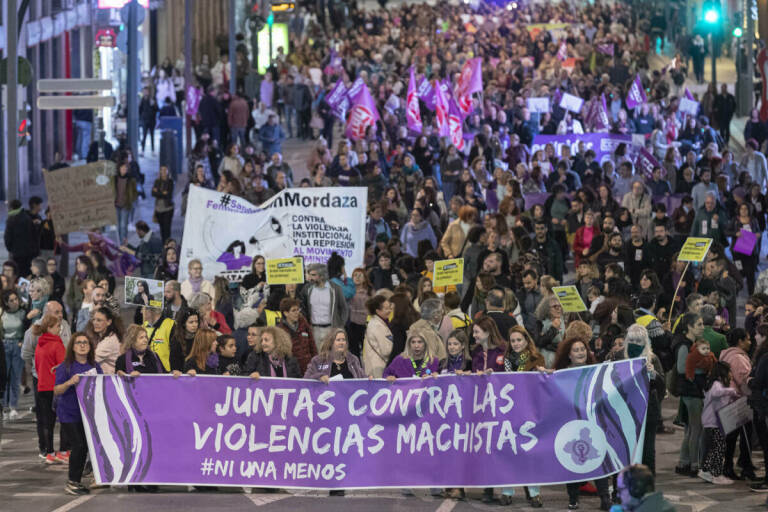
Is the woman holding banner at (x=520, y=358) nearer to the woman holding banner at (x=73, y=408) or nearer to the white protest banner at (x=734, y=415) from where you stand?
the white protest banner at (x=734, y=415)

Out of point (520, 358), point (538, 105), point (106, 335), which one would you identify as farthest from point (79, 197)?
point (538, 105)

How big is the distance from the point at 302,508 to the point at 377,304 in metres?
3.20

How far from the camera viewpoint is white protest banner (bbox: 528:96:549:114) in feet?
115

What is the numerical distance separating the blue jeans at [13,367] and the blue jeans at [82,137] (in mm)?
23221

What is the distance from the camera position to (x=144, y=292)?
16.7 m

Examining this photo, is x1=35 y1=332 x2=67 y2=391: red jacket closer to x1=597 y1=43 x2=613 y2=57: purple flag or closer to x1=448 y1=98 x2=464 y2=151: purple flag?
x1=448 y1=98 x2=464 y2=151: purple flag

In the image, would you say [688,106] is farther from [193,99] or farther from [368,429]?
[368,429]

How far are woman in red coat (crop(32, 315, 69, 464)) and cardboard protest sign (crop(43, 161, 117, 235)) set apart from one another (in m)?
7.57

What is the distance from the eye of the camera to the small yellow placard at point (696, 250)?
63.1ft

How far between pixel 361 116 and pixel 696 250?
49.1 ft

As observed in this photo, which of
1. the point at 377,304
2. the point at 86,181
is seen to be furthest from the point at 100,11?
the point at 377,304

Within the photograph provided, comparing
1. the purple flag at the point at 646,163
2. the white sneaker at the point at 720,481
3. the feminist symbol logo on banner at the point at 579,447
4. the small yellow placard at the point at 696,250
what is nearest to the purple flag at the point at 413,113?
the purple flag at the point at 646,163

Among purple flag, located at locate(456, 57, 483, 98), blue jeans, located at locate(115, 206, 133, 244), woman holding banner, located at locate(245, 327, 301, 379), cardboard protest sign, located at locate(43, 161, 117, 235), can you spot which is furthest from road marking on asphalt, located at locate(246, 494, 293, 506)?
purple flag, located at locate(456, 57, 483, 98)

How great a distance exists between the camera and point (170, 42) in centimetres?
5669
